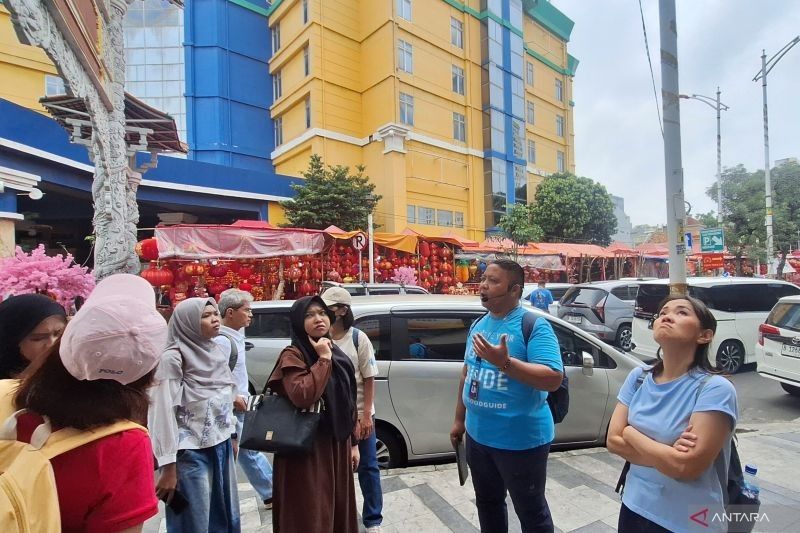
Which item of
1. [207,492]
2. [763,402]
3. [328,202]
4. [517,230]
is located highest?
[328,202]

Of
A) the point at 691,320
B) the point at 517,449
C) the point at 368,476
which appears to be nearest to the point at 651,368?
the point at 691,320

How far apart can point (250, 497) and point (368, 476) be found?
117 centimetres

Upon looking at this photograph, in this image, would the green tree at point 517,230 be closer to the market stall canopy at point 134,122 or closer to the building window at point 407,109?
the building window at point 407,109

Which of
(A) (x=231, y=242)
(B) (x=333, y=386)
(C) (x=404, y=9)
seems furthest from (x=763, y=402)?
(C) (x=404, y=9)

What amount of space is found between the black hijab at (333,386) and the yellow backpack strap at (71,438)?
1.13m

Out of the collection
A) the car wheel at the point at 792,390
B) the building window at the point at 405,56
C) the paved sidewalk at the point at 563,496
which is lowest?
the car wheel at the point at 792,390

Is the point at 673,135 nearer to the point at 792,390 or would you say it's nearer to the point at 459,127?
the point at 792,390

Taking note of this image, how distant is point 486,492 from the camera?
2.27 metres

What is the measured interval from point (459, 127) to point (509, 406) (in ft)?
84.2

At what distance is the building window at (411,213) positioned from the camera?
22.9 m

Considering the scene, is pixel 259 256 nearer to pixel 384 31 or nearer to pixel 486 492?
pixel 486 492

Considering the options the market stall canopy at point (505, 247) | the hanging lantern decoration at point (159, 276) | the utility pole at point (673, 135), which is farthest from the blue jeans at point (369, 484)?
the market stall canopy at point (505, 247)

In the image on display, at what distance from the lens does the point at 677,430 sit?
5.23 feet

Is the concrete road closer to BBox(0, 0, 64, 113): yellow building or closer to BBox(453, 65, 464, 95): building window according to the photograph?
BBox(453, 65, 464, 95): building window
